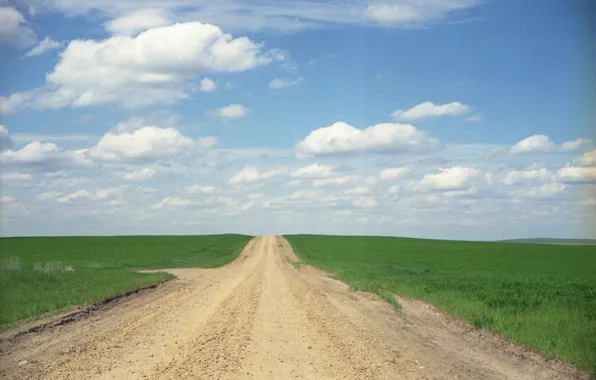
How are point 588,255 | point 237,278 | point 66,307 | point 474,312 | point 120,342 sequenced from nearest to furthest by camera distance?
point 120,342, point 474,312, point 66,307, point 237,278, point 588,255

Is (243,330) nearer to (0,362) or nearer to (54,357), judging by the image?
(54,357)

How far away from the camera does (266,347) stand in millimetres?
11992

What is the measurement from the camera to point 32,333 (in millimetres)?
13977

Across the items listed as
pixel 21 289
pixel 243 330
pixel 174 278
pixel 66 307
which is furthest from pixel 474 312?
pixel 174 278

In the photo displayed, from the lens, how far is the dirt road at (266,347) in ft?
32.6

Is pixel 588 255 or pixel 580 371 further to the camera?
pixel 588 255

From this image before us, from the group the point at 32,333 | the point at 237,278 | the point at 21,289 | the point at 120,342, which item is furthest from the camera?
the point at 237,278

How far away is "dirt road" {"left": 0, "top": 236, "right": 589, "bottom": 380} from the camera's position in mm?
9945

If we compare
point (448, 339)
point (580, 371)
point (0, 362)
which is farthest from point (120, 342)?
point (580, 371)

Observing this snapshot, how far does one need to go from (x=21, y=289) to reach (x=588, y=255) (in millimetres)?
67203

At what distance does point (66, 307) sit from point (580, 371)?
15457mm

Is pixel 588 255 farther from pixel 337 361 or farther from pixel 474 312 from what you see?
pixel 337 361

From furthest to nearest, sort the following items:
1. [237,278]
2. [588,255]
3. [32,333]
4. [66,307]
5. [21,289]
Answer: [588,255] < [237,278] < [21,289] < [66,307] < [32,333]

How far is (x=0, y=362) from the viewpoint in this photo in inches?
427
